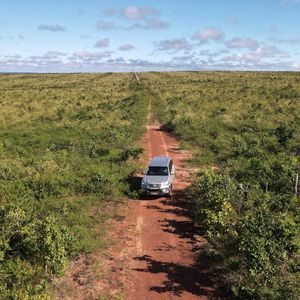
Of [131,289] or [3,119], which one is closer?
[131,289]

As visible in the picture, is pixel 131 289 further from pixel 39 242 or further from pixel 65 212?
pixel 65 212

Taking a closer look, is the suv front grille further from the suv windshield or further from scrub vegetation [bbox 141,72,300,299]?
scrub vegetation [bbox 141,72,300,299]

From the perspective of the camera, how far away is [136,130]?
36.4 meters

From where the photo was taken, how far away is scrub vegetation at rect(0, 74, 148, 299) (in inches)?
468

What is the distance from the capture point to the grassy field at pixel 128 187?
37.7 feet

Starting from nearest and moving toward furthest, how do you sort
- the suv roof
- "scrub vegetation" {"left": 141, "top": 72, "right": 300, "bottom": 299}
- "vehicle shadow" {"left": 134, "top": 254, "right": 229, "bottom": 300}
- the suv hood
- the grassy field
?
1. "scrub vegetation" {"left": 141, "top": 72, "right": 300, "bottom": 299}
2. the grassy field
3. "vehicle shadow" {"left": 134, "top": 254, "right": 229, "bottom": 300}
4. the suv hood
5. the suv roof

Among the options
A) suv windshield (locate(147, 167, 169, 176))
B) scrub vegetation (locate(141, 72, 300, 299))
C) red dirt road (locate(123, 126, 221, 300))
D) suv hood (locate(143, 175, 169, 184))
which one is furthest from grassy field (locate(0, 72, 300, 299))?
suv windshield (locate(147, 167, 169, 176))

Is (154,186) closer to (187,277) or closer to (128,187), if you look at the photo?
(128,187)

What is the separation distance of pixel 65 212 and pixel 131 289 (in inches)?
227

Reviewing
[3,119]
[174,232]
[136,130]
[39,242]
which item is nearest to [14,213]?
[39,242]

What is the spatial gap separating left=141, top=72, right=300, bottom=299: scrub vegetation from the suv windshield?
1608 millimetres

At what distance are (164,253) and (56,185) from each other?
8.05m

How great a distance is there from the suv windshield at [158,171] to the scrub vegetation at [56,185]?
155 centimetres

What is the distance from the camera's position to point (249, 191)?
18.7 meters
